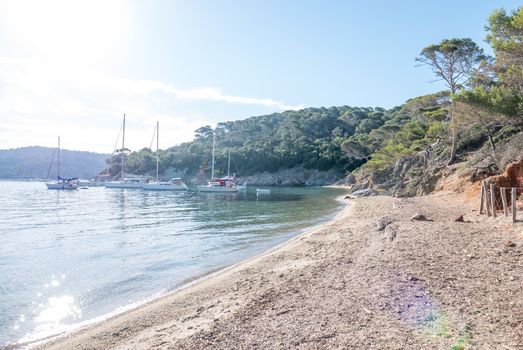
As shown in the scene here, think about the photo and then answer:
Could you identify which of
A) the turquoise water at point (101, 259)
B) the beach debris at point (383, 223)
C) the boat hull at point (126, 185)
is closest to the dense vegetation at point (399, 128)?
the beach debris at point (383, 223)

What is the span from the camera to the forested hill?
3398 inches

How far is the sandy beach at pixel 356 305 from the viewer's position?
428 cm

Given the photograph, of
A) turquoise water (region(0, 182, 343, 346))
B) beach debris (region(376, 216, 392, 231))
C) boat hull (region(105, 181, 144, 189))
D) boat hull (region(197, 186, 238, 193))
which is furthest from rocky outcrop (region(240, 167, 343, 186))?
beach debris (region(376, 216, 392, 231))

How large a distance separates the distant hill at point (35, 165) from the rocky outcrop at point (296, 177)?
11681 centimetres

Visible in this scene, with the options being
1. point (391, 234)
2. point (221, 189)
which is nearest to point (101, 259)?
point (391, 234)

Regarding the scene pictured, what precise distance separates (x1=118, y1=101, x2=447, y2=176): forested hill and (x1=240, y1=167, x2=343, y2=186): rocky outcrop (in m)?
1.23

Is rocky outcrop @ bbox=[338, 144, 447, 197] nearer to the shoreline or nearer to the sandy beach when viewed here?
the sandy beach

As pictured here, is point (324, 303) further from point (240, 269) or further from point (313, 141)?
point (313, 141)

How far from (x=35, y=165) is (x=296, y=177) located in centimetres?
14783

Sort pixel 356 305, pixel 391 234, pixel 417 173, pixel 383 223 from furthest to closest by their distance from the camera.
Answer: pixel 417 173 < pixel 383 223 < pixel 391 234 < pixel 356 305

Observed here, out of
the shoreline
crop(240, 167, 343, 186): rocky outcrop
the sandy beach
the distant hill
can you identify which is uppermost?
the distant hill

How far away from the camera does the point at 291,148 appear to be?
9406cm

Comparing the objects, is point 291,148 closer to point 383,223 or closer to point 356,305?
point 383,223

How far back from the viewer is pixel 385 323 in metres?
4.57
